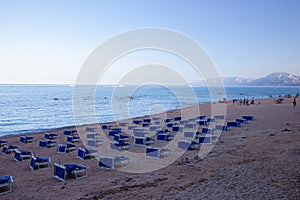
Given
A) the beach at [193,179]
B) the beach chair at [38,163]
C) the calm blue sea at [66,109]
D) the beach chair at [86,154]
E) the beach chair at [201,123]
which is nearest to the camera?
the beach at [193,179]

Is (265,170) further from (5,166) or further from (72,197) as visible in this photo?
(5,166)

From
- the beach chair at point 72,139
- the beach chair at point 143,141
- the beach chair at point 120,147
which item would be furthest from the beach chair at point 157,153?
the beach chair at point 72,139

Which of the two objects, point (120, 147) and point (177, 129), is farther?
point (177, 129)

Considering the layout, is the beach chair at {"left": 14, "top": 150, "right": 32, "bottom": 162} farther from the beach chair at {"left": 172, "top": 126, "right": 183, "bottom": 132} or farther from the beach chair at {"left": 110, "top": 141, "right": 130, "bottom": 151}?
the beach chair at {"left": 172, "top": 126, "right": 183, "bottom": 132}

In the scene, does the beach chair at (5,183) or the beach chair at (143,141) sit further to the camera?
the beach chair at (143,141)

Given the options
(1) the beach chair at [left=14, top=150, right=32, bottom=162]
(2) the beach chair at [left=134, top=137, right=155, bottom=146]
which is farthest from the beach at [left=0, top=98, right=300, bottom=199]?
(2) the beach chair at [left=134, top=137, right=155, bottom=146]

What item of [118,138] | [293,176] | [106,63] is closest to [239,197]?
[293,176]

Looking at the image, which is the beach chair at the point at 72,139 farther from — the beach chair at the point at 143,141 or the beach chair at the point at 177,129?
the beach chair at the point at 177,129

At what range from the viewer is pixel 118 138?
14859 mm

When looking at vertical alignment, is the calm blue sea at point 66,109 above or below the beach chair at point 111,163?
below

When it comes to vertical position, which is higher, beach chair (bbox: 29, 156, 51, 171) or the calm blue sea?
beach chair (bbox: 29, 156, 51, 171)

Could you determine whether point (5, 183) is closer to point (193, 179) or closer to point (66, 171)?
point (66, 171)

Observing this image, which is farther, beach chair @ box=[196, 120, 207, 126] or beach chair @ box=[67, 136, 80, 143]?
beach chair @ box=[196, 120, 207, 126]

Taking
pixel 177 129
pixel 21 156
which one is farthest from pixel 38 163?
pixel 177 129
